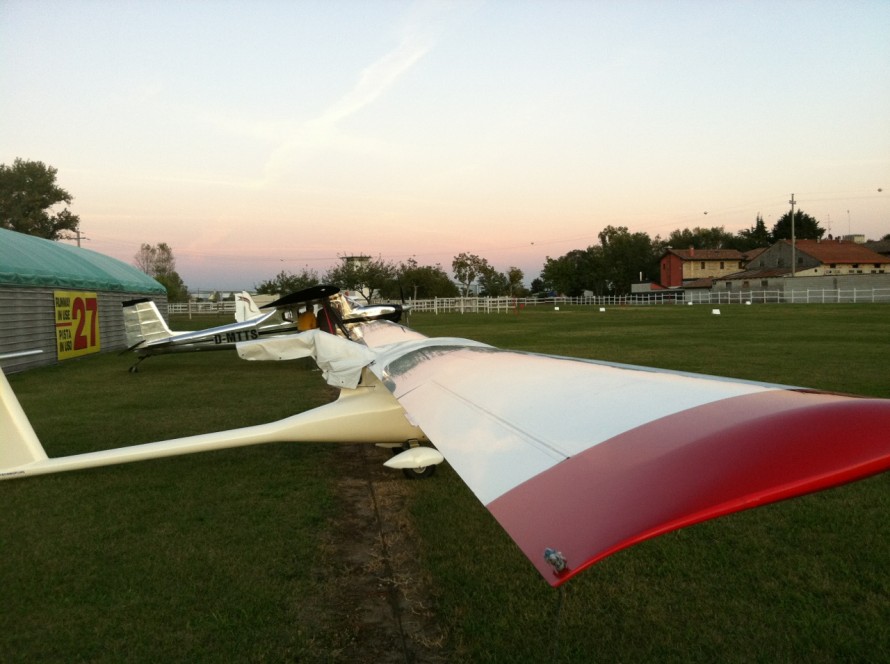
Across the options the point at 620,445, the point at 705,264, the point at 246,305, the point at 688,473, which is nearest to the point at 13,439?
the point at 620,445

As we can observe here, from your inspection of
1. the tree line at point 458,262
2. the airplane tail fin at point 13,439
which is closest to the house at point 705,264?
the tree line at point 458,262

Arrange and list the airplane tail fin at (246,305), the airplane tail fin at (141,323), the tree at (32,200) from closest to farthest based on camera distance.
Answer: the airplane tail fin at (141,323), the airplane tail fin at (246,305), the tree at (32,200)

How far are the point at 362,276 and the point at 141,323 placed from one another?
46.7 m

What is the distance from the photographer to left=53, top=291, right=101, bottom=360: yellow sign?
62.1 ft

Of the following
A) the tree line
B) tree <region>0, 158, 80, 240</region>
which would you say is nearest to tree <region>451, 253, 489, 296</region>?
the tree line

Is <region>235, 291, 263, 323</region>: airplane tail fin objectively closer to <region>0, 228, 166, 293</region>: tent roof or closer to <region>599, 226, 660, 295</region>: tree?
<region>0, 228, 166, 293</region>: tent roof

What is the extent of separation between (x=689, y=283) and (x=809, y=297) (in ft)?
114

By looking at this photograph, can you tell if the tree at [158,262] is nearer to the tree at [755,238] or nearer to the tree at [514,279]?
the tree at [514,279]

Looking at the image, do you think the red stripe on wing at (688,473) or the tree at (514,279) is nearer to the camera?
the red stripe on wing at (688,473)

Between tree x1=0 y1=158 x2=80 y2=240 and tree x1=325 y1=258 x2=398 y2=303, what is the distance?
33.3m

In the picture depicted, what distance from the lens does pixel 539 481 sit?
1.83 metres

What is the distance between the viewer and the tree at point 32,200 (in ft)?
215

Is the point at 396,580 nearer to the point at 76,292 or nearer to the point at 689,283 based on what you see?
the point at 76,292

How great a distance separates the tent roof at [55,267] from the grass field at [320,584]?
12.7 m
